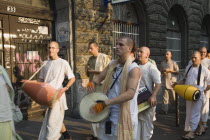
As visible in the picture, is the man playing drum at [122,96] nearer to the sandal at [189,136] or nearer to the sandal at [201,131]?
the sandal at [189,136]

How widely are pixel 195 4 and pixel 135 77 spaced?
1089 centimetres

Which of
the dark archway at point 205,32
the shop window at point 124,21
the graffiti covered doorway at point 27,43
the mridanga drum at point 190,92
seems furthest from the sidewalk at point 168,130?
the dark archway at point 205,32

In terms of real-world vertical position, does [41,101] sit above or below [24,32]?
below

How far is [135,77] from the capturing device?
8.96ft

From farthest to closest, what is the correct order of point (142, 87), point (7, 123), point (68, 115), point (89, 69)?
point (68, 115)
point (89, 69)
point (142, 87)
point (7, 123)

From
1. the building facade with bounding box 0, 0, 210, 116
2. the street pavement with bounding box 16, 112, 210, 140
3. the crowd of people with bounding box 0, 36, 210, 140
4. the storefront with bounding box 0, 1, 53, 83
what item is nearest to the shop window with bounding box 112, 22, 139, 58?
the building facade with bounding box 0, 0, 210, 116

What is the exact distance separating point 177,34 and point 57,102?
8991mm

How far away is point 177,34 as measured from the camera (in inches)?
470

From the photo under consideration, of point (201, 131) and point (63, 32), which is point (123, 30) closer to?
point (63, 32)

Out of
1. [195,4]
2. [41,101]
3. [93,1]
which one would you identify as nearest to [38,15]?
[93,1]

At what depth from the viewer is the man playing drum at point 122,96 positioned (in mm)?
2682

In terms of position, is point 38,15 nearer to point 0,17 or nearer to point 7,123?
point 0,17

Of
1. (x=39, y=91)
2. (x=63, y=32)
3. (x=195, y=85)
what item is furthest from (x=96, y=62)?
(x=63, y=32)

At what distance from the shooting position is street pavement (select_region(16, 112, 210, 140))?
525 centimetres
